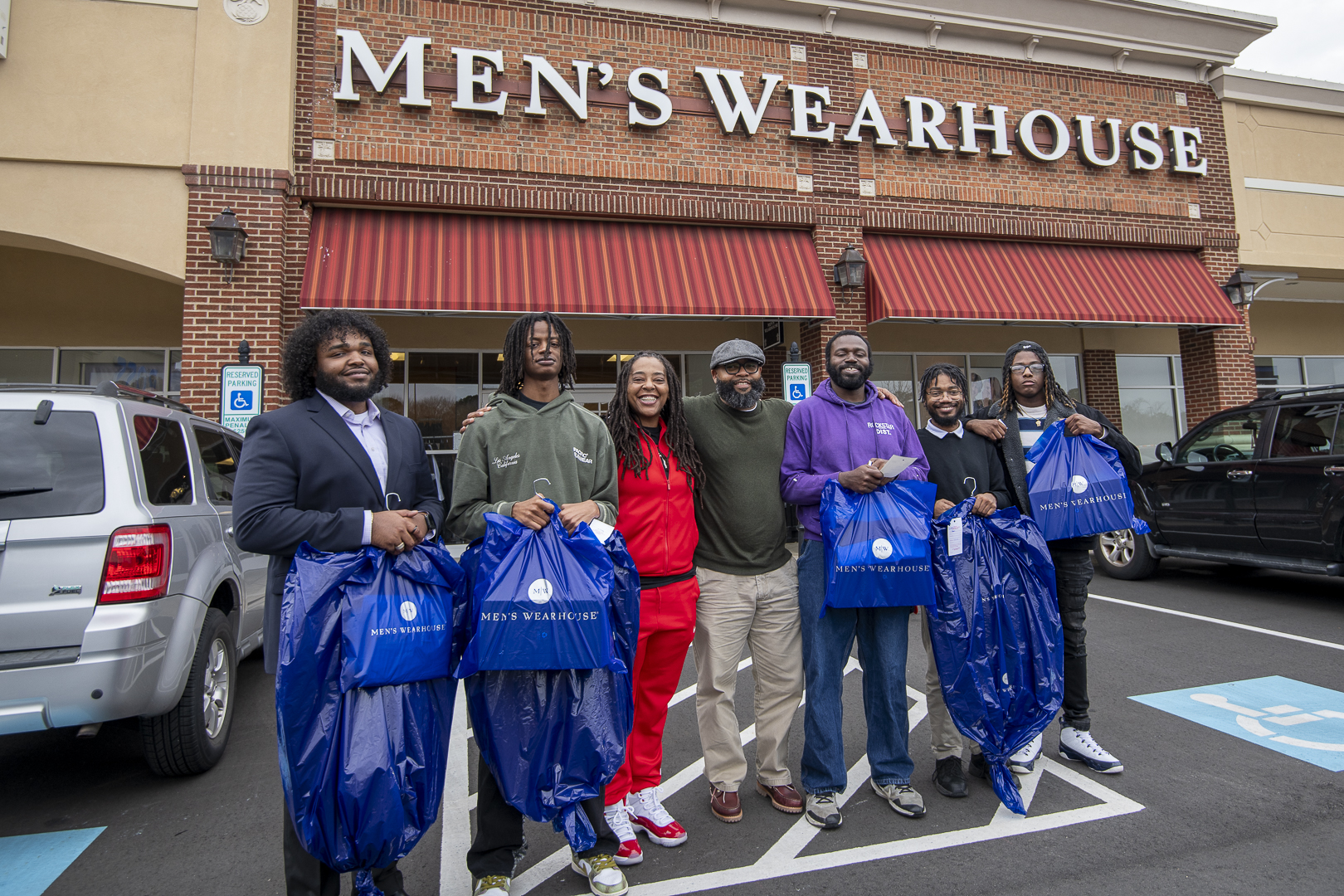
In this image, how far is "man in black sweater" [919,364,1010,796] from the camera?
131 inches

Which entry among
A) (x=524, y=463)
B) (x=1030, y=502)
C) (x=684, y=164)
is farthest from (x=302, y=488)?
(x=684, y=164)

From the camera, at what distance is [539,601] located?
2.38 metres

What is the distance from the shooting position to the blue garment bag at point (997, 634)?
3.09 m

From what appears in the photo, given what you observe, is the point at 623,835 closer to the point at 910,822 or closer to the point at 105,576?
the point at 910,822

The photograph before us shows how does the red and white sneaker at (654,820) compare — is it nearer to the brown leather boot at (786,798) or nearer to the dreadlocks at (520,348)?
the brown leather boot at (786,798)

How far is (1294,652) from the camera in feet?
17.1

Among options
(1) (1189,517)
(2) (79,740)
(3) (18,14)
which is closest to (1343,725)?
(1) (1189,517)

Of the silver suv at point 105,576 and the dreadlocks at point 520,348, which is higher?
the dreadlocks at point 520,348

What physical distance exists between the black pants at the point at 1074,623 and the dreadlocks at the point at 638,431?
72.5 inches

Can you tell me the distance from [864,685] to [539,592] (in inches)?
64.0

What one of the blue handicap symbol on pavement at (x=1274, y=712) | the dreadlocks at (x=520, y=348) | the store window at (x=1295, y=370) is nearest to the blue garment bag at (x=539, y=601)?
the dreadlocks at (x=520, y=348)

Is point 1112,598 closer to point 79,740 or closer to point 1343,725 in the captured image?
point 1343,725

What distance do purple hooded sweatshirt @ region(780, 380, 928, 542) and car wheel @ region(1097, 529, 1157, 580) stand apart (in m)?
5.65

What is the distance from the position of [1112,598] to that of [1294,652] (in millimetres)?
1998
